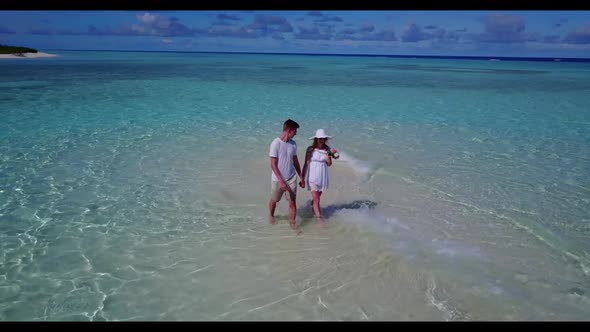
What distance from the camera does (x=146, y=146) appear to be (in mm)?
11969

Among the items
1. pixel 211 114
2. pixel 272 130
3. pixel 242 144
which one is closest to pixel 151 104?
pixel 211 114

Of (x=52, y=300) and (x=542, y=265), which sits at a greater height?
(x=542, y=265)

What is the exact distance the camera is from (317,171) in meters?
6.30

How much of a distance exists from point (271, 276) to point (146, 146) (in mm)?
8100

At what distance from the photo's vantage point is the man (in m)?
5.86

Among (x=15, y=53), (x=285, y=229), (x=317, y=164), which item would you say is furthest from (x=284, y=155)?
(x=15, y=53)

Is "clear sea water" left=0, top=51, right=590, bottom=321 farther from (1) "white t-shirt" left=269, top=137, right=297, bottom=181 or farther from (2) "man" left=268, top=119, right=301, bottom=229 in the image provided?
(1) "white t-shirt" left=269, top=137, right=297, bottom=181

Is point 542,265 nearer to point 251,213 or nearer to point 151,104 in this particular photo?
point 251,213

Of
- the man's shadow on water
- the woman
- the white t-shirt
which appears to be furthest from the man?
the man's shadow on water

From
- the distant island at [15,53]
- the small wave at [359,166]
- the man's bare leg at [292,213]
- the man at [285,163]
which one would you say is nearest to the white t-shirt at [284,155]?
the man at [285,163]

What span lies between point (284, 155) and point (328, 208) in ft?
6.54

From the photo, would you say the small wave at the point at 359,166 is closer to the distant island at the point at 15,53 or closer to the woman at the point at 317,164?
the woman at the point at 317,164

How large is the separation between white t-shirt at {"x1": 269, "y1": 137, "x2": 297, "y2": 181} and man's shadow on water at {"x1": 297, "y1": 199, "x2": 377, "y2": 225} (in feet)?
3.55

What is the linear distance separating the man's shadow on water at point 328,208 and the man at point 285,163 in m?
0.67
